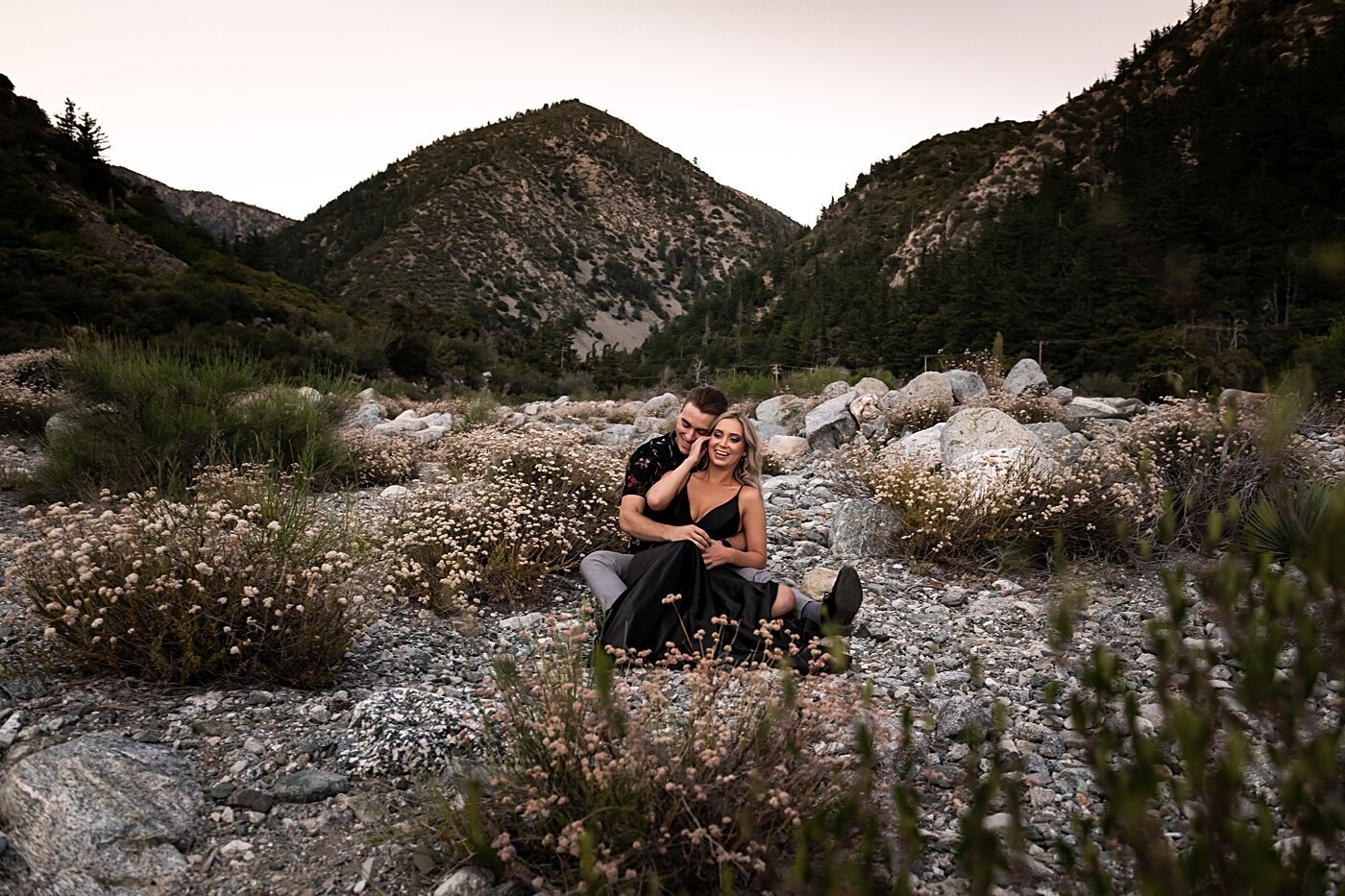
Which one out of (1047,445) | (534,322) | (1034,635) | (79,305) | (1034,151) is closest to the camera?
(1034,635)

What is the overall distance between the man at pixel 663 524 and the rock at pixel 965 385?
8099mm

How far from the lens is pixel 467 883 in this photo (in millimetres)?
1986

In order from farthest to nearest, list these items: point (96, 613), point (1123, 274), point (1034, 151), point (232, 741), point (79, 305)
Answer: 1. point (1034, 151)
2. point (1123, 274)
3. point (79, 305)
4. point (96, 613)
5. point (232, 741)

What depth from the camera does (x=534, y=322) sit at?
64188mm

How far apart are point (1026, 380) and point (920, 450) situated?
285 inches

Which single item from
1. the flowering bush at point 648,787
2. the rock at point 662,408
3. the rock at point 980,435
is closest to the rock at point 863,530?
the rock at point 980,435

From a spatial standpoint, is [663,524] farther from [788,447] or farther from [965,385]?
[965,385]

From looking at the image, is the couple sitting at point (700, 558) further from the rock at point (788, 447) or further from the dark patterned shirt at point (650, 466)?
the rock at point (788, 447)


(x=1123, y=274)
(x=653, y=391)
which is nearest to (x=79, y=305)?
(x=653, y=391)

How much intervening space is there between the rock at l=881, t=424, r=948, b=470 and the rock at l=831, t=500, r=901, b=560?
0.87 m

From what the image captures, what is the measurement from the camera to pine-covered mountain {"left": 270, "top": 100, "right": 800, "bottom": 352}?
207ft

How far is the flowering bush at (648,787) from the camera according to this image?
1.94m

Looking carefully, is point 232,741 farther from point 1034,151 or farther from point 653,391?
point 1034,151

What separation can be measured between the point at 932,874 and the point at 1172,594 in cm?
154
